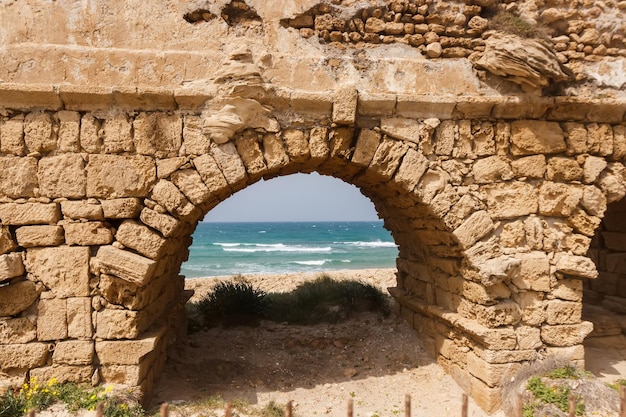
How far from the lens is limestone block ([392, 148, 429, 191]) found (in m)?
4.67

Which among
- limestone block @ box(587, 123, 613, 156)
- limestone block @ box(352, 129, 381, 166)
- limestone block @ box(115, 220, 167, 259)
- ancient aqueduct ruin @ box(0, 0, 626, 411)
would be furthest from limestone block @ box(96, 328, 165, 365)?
limestone block @ box(587, 123, 613, 156)

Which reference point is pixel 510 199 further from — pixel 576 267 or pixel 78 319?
pixel 78 319

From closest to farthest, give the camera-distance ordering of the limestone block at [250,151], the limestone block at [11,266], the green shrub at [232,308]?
the limestone block at [11,266], the limestone block at [250,151], the green shrub at [232,308]

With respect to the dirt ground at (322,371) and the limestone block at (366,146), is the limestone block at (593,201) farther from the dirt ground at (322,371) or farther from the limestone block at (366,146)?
the limestone block at (366,146)

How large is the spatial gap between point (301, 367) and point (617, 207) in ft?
17.1

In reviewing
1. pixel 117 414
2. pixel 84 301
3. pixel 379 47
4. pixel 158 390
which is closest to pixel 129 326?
pixel 84 301

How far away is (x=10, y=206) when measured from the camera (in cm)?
406

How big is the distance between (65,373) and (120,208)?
1.56m

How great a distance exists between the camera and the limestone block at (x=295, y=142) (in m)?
4.48

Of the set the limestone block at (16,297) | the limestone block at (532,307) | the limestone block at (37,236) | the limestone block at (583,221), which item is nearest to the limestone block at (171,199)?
the limestone block at (37,236)

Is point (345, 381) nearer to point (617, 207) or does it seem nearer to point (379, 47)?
point (379, 47)

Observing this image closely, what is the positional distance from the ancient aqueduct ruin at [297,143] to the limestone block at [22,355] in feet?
0.06

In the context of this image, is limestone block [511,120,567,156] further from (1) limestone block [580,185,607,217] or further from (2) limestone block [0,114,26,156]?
(2) limestone block [0,114,26,156]

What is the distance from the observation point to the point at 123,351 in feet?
13.7
